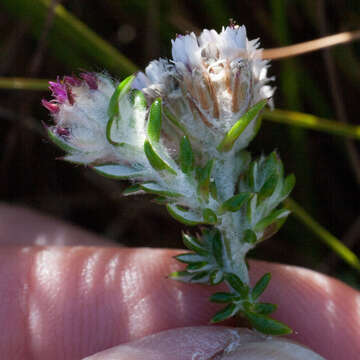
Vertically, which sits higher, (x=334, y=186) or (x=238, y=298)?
(x=334, y=186)

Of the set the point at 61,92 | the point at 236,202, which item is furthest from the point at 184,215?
the point at 61,92

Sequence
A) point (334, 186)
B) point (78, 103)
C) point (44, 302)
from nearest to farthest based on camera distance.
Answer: point (78, 103)
point (44, 302)
point (334, 186)

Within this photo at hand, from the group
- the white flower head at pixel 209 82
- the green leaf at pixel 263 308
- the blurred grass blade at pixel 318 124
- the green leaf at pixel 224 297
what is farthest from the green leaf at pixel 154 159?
the blurred grass blade at pixel 318 124

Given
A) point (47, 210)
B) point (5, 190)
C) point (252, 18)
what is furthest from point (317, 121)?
point (5, 190)

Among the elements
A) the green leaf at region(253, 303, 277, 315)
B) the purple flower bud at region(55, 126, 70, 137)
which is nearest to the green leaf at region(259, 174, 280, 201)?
the green leaf at region(253, 303, 277, 315)

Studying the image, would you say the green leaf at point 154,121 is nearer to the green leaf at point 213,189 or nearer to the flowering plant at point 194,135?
the flowering plant at point 194,135

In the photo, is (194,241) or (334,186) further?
(334,186)

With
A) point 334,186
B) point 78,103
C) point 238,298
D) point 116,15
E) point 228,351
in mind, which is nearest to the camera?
point 78,103

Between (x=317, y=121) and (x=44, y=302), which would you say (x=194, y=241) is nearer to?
(x=44, y=302)

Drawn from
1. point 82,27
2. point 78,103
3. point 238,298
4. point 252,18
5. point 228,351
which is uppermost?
point 252,18
